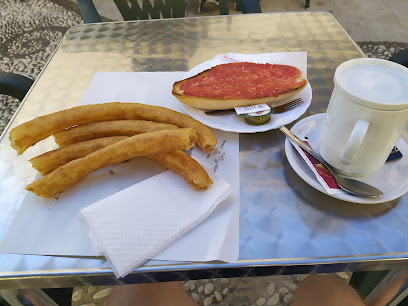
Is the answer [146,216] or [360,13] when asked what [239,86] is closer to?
[146,216]

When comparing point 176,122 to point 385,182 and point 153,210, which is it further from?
point 385,182

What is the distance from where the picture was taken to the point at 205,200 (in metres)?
0.63

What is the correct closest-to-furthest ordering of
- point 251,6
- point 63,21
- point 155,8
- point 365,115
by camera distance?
point 365,115 → point 251,6 → point 155,8 → point 63,21

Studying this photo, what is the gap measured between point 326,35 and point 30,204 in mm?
1042

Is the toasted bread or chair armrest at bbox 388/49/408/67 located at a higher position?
the toasted bread

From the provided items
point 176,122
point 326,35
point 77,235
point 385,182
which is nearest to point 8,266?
point 77,235

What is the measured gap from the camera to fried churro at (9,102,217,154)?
687mm

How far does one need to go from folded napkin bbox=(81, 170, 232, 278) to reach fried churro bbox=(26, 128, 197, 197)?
0.21ft

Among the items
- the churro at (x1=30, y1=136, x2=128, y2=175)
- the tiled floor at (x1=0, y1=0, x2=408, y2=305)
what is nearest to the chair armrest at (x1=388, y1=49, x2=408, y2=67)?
the churro at (x1=30, y1=136, x2=128, y2=175)

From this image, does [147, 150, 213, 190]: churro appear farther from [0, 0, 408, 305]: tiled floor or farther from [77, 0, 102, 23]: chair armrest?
[0, 0, 408, 305]: tiled floor

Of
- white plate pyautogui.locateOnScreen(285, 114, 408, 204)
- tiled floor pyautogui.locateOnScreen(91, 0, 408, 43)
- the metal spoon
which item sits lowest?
tiled floor pyautogui.locateOnScreen(91, 0, 408, 43)

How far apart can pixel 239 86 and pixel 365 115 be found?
1.15 ft

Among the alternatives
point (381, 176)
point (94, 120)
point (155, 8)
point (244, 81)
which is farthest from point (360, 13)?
point (94, 120)

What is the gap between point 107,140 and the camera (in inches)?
27.5
